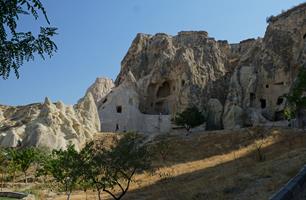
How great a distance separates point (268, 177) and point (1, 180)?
27.5 meters

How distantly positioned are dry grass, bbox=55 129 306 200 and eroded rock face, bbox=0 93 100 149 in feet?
35.1

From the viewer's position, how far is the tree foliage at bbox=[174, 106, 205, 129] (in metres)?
57.0

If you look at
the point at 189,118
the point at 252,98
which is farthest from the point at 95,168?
the point at 252,98

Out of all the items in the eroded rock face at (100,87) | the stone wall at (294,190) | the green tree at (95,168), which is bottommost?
the green tree at (95,168)

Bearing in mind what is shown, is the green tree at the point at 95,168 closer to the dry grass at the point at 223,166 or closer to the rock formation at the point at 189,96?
the dry grass at the point at 223,166

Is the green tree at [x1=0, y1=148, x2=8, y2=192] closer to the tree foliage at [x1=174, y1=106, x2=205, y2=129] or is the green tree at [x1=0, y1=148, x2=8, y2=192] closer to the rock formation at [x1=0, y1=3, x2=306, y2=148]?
the rock formation at [x1=0, y1=3, x2=306, y2=148]

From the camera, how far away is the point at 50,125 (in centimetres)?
5000

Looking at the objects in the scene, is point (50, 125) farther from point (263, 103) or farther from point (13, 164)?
point (263, 103)

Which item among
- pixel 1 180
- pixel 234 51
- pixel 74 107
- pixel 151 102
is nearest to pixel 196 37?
pixel 234 51

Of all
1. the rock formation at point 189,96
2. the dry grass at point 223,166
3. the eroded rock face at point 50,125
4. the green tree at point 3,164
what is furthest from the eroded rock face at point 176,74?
the green tree at point 3,164

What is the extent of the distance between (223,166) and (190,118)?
82.9ft

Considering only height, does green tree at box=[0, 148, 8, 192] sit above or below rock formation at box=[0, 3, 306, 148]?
below

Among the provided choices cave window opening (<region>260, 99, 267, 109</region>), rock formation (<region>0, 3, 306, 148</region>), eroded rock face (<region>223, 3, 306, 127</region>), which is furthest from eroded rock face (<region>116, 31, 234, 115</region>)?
cave window opening (<region>260, 99, 267, 109</region>)

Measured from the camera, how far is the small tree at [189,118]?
5697cm
